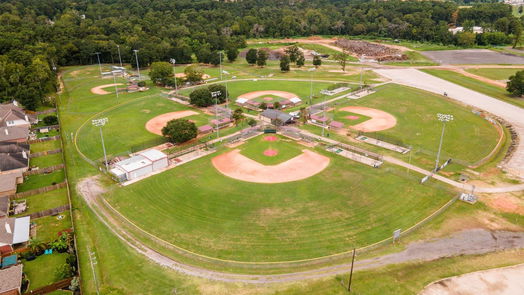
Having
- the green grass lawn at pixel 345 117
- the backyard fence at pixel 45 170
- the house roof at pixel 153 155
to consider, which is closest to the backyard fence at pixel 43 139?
the backyard fence at pixel 45 170

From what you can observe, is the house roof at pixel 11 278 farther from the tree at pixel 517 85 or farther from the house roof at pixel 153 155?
the tree at pixel 517 85

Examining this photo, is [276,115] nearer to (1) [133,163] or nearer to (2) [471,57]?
(1) [133,163]

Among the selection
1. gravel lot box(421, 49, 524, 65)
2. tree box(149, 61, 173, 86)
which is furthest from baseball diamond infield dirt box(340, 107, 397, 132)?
gravel lot box(421, 49, 524, 65)

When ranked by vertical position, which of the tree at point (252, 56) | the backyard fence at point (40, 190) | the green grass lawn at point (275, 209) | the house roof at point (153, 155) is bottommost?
the green grass lawn at point (275, 209)

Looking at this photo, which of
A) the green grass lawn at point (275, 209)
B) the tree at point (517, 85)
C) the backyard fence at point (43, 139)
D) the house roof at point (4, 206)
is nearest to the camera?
the green grass lawn at point (275, 209)

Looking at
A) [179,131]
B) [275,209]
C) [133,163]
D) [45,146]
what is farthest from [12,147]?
[275,209]

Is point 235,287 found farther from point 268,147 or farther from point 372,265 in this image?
point 268,147
